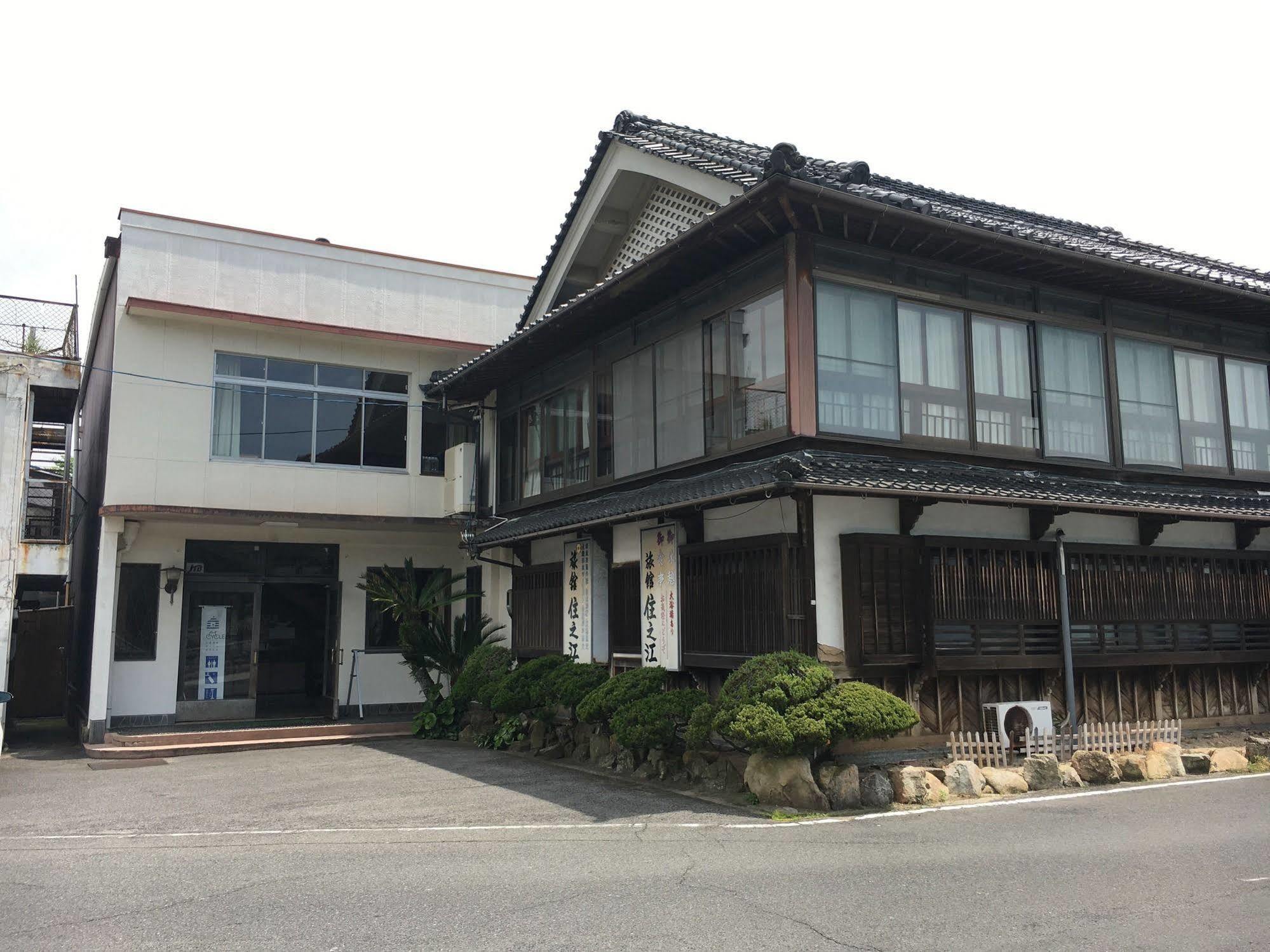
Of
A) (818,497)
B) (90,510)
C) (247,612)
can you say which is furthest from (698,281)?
(90,510)

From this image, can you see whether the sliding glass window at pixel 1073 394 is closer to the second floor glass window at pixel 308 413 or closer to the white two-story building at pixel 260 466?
the white two-story building at pixel 260 466

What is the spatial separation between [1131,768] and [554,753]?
7.07 metres

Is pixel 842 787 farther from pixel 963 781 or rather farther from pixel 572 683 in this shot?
pixel 572 683

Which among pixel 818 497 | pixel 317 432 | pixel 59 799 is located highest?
pixel 317 432

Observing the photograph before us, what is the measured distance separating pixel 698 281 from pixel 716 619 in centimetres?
417

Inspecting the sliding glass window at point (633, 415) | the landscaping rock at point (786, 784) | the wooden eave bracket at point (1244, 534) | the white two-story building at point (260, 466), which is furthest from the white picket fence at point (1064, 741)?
the white two-story building at point (260, 466)

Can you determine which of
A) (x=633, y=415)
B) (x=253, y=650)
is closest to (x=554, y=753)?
(x=633, y=415)

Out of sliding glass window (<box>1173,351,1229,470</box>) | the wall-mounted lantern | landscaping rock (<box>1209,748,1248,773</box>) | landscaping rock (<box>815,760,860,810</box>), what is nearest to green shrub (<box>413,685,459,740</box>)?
the wall-mounted lantern

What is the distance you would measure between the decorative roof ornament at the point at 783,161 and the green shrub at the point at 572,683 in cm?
657

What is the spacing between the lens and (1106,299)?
1314 centimetres

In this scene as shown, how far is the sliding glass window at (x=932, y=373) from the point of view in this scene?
11570mm

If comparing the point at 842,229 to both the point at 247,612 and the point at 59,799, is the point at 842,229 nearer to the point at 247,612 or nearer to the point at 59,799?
the point at 59,799

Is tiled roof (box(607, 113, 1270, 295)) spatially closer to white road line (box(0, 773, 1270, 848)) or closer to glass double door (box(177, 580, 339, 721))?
white road line (box(0, 773, 1270, 848))

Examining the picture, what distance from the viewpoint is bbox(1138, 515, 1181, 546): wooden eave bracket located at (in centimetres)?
1250
